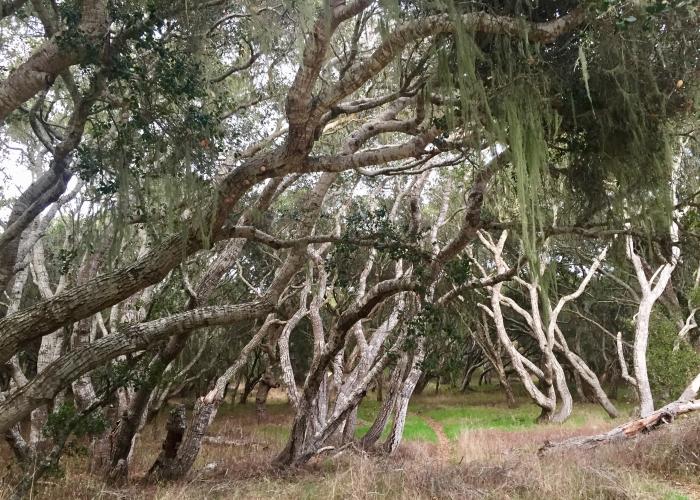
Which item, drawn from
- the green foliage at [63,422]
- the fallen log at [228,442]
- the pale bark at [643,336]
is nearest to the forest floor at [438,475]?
the green foliage at [63,422]

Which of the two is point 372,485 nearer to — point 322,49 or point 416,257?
point 416,257

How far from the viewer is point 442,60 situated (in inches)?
144

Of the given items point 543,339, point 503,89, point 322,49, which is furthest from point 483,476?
point 543,339

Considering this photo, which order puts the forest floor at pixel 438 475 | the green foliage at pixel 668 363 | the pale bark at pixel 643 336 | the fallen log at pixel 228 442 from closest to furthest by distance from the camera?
the forest floor at pixel 438 475, the fallen log at pixel 228 442, the pale bark at pixel 643 336, the green foliage at pixel 668 363

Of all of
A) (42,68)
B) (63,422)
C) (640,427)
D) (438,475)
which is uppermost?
(42,68)

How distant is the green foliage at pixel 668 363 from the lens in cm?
1184

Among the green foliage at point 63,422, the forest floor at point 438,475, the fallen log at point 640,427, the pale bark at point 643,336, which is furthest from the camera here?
the pale bark at point 643,336

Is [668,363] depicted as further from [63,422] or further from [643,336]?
[63,422]

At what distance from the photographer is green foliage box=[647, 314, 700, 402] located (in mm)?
11836

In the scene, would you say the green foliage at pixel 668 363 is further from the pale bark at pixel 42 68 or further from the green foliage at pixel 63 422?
the pale bark at pixel 42 68

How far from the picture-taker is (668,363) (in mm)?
11938

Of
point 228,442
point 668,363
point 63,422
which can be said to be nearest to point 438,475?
point 63,422

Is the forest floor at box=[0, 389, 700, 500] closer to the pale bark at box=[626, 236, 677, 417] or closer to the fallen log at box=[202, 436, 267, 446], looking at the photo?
the fallen log at box=[202, 436, 267, 446]

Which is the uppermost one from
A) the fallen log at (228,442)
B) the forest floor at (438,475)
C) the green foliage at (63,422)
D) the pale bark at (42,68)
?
the pale bark at (42,68)
